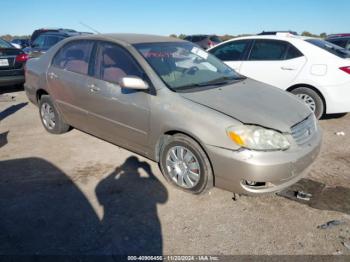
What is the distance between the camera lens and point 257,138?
9.56 feet

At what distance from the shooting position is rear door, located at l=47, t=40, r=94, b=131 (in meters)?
4.29

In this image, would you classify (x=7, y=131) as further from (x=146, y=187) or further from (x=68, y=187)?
(x=146, y=187)

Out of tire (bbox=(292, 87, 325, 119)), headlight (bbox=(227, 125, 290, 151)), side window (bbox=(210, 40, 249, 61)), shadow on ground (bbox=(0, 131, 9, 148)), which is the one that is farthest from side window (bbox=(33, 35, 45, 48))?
headlight (bbox=(227, 125, 290, 151))

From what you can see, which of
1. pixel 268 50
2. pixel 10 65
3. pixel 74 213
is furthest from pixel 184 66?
pixel 10 65

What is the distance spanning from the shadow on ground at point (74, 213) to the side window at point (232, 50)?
3534 mm

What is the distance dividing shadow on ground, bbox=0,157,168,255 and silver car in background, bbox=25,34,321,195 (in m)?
0.44

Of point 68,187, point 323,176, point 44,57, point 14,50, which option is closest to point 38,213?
point 68,187

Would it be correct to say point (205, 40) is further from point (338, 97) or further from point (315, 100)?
point (338, 97)

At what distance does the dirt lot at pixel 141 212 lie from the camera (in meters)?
2.67

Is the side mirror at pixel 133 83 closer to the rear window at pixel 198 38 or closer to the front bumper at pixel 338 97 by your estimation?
the front bumper at pixel 338 97

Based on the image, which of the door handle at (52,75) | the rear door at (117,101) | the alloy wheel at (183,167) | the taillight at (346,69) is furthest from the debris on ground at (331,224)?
the door handle at (52,75)

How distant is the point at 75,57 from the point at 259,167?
314cm

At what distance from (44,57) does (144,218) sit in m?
3.49

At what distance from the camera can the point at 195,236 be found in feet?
9.14
